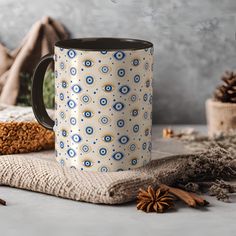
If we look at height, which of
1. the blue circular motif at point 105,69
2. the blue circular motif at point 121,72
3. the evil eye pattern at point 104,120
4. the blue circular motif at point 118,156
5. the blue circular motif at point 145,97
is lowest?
the blue circular motif at point 118,156

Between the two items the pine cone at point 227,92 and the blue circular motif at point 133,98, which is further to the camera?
the pine cone at point 227,92

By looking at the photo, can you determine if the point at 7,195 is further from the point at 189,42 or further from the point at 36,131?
the point at 189,42

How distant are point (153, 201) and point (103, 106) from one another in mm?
149

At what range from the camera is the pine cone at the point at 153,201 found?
2.82ft

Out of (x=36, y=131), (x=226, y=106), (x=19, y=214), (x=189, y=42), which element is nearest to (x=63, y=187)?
(x=19, y=214)

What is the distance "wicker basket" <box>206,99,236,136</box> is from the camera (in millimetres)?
1328

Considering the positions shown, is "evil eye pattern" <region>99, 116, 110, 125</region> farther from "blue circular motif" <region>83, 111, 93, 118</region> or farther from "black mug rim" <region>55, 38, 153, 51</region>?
"black mug rim" <region>55, 38, 153, 51</region>

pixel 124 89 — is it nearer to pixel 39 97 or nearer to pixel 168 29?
pixel 39 97

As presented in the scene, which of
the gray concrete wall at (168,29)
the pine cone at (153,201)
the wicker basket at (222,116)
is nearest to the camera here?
the pine cone at (153,201)

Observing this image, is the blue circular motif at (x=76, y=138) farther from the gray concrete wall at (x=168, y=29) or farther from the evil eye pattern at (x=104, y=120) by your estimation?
the gray concrete wall at (x=168, y=29)

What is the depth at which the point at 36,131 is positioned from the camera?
3.44ft

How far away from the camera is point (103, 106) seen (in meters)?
0.92

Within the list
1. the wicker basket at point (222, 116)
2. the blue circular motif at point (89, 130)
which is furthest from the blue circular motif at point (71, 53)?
the wicker basket at point (222, 116)

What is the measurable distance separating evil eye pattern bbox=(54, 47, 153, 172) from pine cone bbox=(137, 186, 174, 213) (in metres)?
0.08
